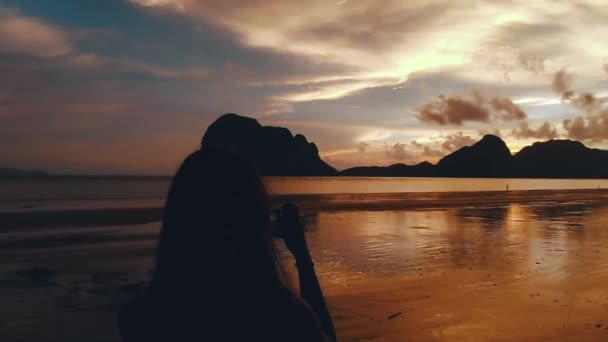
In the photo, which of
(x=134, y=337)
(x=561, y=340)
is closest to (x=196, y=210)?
(x=134, y=337)

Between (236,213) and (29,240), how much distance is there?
1841 cm

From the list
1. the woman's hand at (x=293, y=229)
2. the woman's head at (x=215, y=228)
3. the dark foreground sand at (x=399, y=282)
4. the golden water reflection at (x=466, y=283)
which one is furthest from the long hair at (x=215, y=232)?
the golden water reflection at (x=466, y=283)

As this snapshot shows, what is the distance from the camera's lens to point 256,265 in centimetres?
184

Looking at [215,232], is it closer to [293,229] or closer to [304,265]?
[293,229]

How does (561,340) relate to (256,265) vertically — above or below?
below

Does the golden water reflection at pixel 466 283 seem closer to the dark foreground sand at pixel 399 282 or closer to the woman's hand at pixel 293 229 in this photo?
the dark foreground sand at pixel 399 282

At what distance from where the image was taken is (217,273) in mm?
1825

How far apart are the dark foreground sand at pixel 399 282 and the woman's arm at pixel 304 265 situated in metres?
1.97

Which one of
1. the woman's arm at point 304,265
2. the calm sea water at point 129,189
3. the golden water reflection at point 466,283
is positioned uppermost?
the woman's arm at point 304,265

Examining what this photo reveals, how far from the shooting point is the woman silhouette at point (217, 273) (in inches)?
69.4

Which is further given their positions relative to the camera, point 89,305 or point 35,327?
point 89,305

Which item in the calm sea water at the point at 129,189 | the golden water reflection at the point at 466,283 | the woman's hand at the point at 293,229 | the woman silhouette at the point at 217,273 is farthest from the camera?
the calm sea water at the point at 129,189

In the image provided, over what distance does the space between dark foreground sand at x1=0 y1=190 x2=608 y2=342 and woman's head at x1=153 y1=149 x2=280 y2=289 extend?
274 cm

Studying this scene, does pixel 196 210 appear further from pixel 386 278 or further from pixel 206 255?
pixel 386 278
